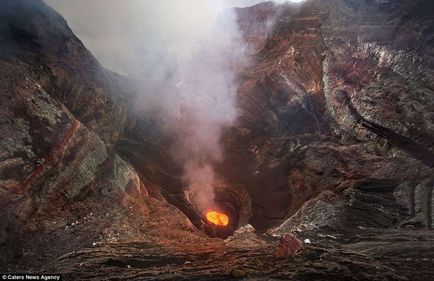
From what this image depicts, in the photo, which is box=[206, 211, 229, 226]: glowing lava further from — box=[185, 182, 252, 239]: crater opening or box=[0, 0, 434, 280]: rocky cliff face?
box=[0, 0, 434, 280]: rocky cliff face

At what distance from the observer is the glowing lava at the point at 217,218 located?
25.9m

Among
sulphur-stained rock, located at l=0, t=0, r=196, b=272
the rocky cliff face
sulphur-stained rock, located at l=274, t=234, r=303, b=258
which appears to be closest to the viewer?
sulphur-stained rock, located at l=274, t=234, r=303, b=258

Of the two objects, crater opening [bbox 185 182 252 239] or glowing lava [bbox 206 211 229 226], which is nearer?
crater opening [bbox 185 182 252 239]

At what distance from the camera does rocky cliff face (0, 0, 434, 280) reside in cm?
1253

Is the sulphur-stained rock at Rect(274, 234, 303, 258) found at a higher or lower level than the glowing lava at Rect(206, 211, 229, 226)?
lower

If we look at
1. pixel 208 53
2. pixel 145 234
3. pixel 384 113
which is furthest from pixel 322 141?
pixel 208 53

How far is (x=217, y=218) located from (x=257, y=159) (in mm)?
5924

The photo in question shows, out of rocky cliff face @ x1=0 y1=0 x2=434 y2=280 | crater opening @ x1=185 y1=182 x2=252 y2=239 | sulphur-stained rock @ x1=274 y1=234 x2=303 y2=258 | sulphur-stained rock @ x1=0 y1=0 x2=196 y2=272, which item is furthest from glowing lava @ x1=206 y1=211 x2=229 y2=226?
sulphur-stained rock @ x1=274 y1=234 x2=303 y2=258

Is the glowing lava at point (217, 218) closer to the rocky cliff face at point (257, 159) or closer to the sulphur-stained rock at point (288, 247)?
the rocky cliff face at point (257, 159)

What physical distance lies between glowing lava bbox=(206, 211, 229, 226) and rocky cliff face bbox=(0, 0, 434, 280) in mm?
1583

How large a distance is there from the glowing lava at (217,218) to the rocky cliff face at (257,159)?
62.3 inches

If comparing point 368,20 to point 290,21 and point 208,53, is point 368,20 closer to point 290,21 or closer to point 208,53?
point 290,21

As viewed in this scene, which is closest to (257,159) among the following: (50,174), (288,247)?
(50,174)

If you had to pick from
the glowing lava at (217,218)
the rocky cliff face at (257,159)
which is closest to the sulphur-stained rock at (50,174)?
the rocky cliff face at (257,159)
